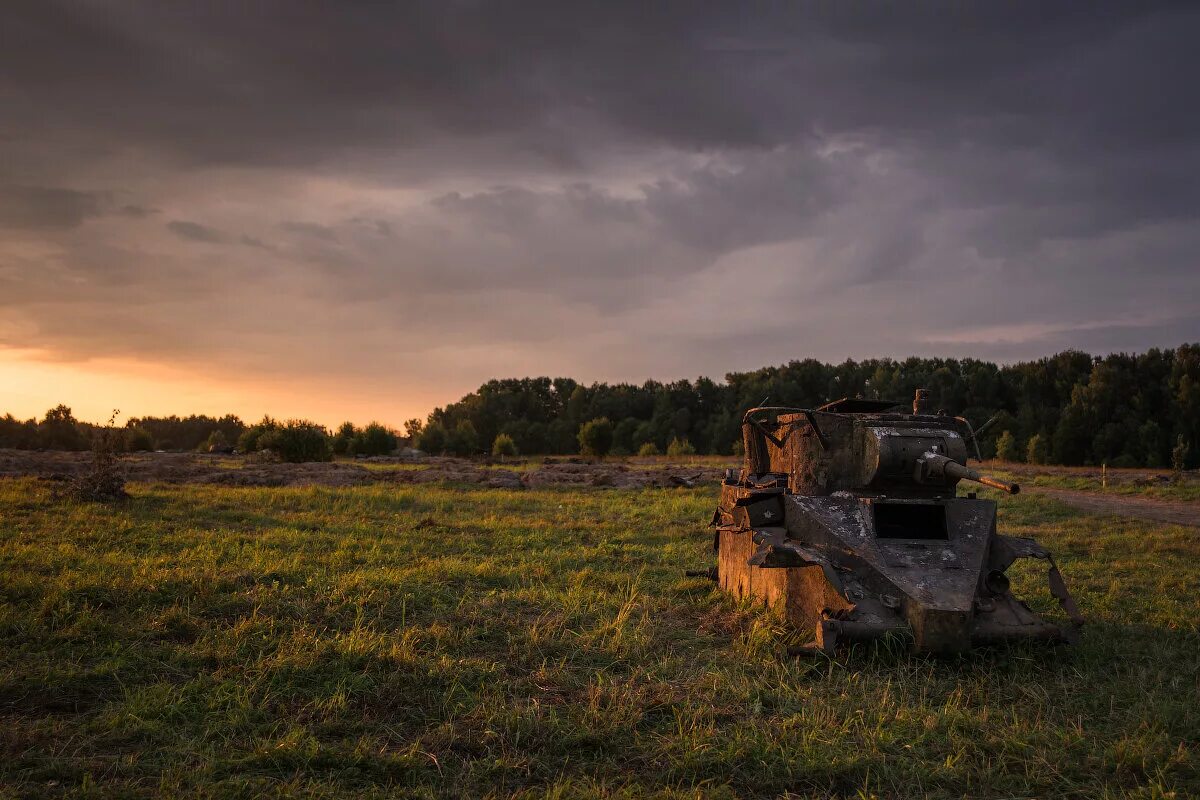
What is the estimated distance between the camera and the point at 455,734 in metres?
4.98

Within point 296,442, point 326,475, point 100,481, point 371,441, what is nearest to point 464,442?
point 371,441

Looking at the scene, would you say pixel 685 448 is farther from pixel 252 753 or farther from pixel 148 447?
pixel 252 753

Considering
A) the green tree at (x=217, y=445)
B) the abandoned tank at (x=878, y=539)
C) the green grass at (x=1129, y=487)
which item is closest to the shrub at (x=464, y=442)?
the green tree at (x=217, y=445)

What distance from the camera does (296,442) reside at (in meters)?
32.6

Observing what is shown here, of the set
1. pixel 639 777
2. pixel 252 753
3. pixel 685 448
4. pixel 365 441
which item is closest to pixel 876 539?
pixel 639 777

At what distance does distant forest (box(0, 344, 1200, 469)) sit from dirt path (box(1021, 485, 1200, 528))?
19.1 meters

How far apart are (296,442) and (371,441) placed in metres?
11.0

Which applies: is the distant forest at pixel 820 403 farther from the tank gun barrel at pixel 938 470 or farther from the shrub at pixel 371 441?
the tank gun barrel at pixel 938 470

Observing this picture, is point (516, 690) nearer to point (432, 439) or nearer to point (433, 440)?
point (433, 440)

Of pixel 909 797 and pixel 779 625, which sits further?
pixel 779 625

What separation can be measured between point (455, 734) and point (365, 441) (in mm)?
40335

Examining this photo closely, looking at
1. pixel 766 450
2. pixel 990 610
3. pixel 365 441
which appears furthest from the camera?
pixel 365 441

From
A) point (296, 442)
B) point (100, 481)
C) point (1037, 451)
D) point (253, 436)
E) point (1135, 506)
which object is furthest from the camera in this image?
point (1037, 451)

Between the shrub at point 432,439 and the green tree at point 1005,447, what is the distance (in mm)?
37689
